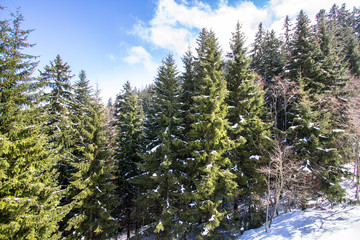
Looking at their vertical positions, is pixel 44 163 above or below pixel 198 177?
above

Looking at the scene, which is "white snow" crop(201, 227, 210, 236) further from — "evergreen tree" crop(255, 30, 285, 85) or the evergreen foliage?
"evergreen tree" crop(255, 30, 285, 85)

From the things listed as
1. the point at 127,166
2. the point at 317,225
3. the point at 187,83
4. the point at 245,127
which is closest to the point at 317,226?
the point at 317,225

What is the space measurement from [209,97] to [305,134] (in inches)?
362

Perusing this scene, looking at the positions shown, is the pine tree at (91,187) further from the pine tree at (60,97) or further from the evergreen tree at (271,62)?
the evergreen tree at (271,62)

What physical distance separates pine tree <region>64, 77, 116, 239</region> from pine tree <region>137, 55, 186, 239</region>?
3571mm

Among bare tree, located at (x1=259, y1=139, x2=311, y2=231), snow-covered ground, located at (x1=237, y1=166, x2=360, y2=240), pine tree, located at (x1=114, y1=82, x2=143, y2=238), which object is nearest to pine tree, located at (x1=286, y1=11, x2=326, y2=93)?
bare tree, located at (x1=259, y1=139, x2=311, y2=231)

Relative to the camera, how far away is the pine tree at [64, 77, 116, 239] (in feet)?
45.0

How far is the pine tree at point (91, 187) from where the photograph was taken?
45.0ft

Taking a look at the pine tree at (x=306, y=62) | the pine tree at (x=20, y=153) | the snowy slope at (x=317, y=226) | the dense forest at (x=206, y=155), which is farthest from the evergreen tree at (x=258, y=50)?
the pine tree at (x=20, y=153)

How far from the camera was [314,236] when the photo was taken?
423 inches

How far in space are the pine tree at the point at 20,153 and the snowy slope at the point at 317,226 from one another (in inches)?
581

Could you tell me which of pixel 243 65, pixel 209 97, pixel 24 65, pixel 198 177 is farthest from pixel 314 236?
pixel 24 65

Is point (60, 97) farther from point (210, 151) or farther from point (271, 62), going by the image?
point (271, 62)

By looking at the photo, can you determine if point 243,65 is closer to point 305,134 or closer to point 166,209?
point 305,134
